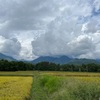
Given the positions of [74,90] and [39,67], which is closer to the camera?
[74,90]

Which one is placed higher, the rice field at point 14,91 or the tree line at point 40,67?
the tree line at point 40,67

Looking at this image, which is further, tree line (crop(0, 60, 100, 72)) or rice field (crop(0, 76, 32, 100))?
tree line (crop(0, 60, 100, 72))

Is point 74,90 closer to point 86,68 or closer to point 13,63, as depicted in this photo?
point 13,63

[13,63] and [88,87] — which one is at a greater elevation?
[13,63]

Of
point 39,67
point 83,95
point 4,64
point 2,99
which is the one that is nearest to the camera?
point 83,95

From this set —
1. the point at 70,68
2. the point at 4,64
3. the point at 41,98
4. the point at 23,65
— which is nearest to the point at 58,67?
the point at 70,68

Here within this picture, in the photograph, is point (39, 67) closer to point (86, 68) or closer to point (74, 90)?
point (86, 68)

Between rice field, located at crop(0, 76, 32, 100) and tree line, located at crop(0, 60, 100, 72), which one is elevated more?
tree line, located at crop(0, 60, 100, 72)

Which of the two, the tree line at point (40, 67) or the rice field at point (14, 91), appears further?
the tree line at point (40, 67)

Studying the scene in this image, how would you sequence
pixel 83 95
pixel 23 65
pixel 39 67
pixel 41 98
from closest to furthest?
1. pixel 83 95
2. pixel 41 98
3. pixel 23 65
4. pixel 39 67

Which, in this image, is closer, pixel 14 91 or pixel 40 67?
pixel 14 91

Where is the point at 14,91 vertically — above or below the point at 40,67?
below

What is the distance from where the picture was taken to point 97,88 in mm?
17172

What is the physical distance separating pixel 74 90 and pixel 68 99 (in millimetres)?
1285
